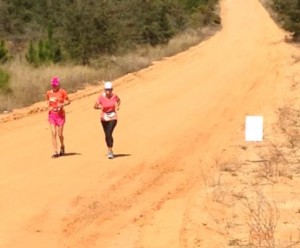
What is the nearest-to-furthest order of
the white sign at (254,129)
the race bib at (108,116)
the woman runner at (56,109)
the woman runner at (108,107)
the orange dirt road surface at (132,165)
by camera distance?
the orange dirt road surface at (132,165), the white sign at (254,129), the woman runner at (108,107), the race bib at (108,116), the woman runner at (56,109)

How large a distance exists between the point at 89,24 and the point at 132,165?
21872mm

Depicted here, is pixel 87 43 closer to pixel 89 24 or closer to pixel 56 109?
pixel 89 24

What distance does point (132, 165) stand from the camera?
1354 centimetres

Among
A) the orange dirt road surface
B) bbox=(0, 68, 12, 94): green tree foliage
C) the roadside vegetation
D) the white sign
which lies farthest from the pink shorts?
bbox=(0, 68, 12, 94): green tree foliage

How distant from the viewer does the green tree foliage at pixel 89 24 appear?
3444cm

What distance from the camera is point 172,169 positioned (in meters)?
13.4

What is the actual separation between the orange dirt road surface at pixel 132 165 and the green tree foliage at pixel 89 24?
16.2ft

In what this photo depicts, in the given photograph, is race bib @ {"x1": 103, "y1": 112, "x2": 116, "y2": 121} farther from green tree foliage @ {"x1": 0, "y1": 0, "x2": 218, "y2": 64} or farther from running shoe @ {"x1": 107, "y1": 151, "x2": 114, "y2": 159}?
green tree foliage @ {"x1": 0, "y1": 0, "x2": 218, "y2": 64}

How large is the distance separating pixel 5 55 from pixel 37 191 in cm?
2245

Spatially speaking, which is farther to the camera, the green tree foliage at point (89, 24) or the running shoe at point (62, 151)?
the green tree foliage at point (89, 24)

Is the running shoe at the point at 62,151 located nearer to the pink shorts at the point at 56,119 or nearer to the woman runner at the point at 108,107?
the pink shorts at the point at 56,119

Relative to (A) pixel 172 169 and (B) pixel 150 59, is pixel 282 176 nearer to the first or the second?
(A) pixel 172 169

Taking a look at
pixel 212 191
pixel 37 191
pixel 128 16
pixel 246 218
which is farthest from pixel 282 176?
pixel 128 16

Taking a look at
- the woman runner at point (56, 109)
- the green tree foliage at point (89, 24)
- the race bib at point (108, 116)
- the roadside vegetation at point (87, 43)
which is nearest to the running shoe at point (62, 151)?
the woman runner at point (56, 109)
